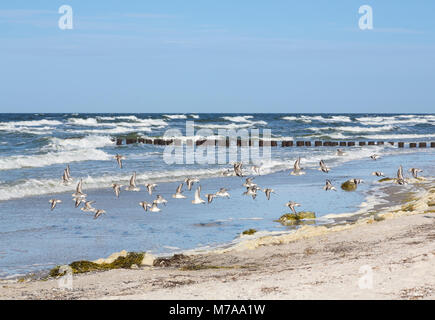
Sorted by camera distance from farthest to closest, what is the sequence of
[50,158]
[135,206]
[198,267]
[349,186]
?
[50,158] < [349,186] < [135,206] < [198,267]

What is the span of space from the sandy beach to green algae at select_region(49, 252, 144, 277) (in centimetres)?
35

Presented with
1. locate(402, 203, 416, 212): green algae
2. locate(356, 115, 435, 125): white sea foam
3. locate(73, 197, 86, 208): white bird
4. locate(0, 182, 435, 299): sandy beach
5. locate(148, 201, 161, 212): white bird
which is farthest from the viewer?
locate(356, 115, 435, 125): white sea foam

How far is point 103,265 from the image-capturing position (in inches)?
478

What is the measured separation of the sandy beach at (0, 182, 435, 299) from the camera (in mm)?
8578

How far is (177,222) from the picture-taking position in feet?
57.1

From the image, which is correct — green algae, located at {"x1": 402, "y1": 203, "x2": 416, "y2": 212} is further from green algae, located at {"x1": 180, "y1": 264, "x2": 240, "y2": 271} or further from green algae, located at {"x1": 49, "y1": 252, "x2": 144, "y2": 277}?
green algae, located at {"x1": 49, "y1": 252, "x2": 144, "y2": 277}

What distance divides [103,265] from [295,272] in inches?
150

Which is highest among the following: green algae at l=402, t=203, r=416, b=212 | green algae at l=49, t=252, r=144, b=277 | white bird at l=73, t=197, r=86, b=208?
green algae at l=402, t=203, r=416, b=212

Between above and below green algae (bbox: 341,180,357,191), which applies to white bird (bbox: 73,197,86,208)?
above

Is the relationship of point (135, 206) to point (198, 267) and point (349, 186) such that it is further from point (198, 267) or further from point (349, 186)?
point (198, 267)

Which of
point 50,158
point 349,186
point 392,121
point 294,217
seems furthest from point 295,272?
point 392,121

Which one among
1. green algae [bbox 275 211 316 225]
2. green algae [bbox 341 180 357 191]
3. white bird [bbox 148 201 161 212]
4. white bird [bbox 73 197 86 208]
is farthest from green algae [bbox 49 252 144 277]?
green algae [bbox 341 180 357 191]

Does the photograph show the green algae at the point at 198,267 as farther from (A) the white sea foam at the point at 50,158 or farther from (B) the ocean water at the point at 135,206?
(A) the white sea foam at the point at 50,158
